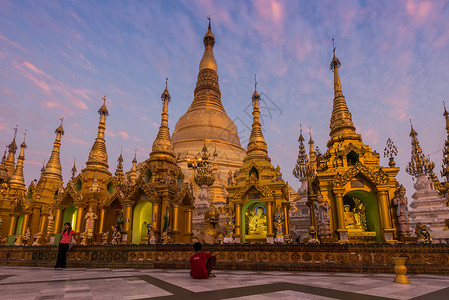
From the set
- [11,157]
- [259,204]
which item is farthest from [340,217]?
[11,157]

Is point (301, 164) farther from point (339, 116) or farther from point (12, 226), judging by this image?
point (12, 226)

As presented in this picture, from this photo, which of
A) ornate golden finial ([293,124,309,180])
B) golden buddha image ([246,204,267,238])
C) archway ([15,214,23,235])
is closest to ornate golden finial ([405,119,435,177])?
ornate golden finial ([293,124,309,180])

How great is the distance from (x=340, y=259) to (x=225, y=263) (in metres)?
4.35

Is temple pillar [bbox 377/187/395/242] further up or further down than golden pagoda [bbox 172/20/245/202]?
further down

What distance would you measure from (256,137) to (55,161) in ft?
70.1

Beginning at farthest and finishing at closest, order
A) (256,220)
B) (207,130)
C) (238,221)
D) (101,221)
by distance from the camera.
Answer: (207,130) < (101,221) < (256,220) < (238,221)

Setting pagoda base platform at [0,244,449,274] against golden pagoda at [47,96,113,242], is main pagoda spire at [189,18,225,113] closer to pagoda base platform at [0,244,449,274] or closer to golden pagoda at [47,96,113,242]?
golden pagoda at [47,96,113,242]

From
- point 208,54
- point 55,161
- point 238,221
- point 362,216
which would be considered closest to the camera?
point 362,216

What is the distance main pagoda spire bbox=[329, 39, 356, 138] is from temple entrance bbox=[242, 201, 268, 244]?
752 cm

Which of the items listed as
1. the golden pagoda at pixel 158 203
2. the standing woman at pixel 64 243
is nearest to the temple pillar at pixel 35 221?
the golden pagoda at pixel 158 203

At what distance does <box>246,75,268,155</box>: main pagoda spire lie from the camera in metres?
21.6

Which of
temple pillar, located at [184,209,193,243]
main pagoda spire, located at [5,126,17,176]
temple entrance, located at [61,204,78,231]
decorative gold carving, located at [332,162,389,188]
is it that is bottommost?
temple pillar, located at [184,209,193,243]

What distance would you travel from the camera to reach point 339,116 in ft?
65.2

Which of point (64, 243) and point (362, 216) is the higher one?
point (362, 216)
